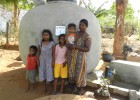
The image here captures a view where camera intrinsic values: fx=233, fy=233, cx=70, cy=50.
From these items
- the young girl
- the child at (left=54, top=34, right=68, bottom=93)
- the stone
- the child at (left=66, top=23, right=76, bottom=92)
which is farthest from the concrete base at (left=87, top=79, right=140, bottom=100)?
the young girl

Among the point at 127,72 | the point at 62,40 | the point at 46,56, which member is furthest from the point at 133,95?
the point at 46,56

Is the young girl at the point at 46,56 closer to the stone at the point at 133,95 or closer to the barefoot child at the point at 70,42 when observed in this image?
the barefoot child at the point at 70,42

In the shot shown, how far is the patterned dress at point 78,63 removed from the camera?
14.9ft

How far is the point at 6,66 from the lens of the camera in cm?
715

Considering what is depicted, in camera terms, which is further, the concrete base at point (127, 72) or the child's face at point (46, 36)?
the concrete base at point (127, 72)

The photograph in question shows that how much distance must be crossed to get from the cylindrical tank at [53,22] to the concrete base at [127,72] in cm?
87

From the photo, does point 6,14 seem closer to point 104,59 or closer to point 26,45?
point 104,59

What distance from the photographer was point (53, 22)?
5008 millimetres

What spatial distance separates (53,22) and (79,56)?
→ 101cm

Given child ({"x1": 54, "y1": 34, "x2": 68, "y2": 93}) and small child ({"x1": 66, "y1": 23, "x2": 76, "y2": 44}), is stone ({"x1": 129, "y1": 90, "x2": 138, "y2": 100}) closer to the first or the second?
child ({"x1": 54, "y1": 34, "x2": 68, "y2": 93})

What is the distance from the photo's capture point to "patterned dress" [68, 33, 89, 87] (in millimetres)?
4539

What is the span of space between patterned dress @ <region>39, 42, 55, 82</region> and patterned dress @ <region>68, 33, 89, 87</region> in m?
0.39

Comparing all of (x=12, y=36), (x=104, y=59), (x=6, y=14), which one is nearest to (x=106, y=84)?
(x=104, y=59)

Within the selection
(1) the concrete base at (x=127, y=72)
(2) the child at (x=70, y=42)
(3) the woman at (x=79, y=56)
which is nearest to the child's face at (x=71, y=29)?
(2) the child at (x=70, y=42)
